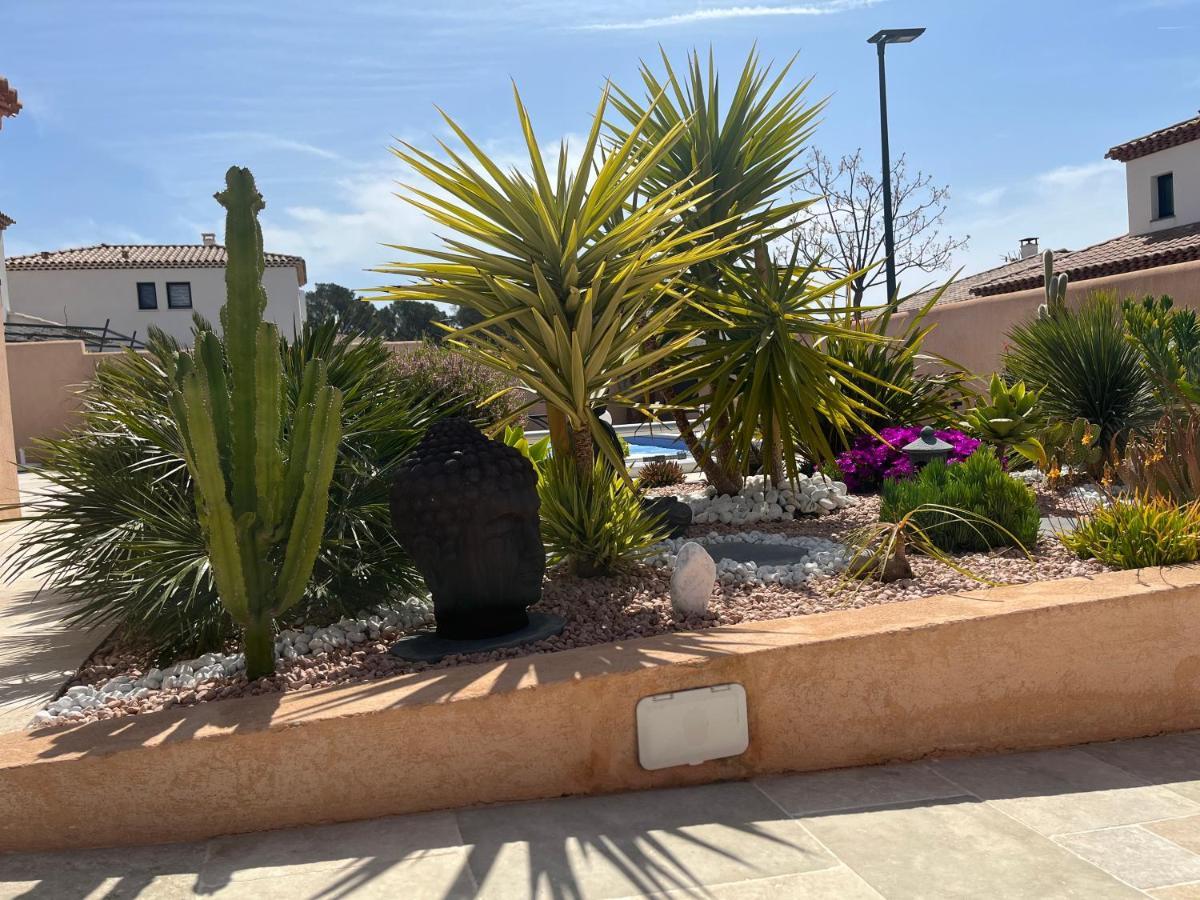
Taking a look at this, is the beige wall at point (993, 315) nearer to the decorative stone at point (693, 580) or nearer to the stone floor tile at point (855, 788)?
the decorative stone at point (693, 580)

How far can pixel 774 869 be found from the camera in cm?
269

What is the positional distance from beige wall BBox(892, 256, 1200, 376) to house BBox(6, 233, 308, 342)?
2724 centimetres

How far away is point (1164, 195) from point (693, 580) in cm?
2541

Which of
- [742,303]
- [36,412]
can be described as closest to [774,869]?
[742,303]

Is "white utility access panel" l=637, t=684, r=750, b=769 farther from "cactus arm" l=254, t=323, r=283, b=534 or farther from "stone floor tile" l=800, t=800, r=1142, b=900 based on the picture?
"cactus arm" l=254, t=323, r=283, b=534

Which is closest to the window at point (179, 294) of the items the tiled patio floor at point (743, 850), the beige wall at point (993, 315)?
the beige wall at point (993, 315)

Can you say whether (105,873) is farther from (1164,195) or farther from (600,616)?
(1164,195)

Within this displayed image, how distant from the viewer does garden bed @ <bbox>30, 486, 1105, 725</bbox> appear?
354 cm

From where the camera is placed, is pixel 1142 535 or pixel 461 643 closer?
pixel 461 643

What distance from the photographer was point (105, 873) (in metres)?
2.78

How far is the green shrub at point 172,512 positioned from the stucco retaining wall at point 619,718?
3.09 ft

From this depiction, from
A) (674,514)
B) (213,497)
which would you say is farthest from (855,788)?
(674,514)

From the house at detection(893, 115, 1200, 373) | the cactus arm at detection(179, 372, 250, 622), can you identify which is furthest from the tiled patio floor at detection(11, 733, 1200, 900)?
the house at detection(893, 115, 1200, 373)

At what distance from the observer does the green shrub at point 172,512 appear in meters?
4.07
